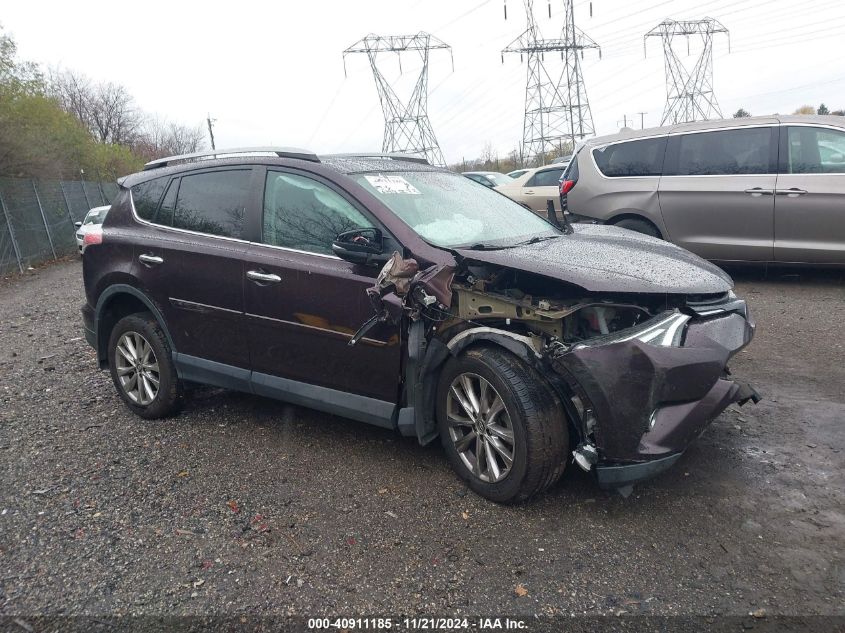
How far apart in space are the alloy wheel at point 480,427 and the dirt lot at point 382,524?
7.8 inches

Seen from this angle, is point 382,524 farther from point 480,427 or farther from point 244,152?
point 244,152

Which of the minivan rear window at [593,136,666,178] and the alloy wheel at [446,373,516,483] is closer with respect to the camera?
the alloy wheel at [446,373,516,483]

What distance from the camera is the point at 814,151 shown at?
22.9ft

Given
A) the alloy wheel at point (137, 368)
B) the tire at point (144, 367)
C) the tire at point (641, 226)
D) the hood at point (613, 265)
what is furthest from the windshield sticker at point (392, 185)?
the tire at point (641, 226)

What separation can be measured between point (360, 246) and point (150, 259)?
1849 mm

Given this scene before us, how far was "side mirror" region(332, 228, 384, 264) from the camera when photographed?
3412 millimetres

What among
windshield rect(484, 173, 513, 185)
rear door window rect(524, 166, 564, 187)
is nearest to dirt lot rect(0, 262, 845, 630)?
rear door window rect(524, 166, 564, 187)

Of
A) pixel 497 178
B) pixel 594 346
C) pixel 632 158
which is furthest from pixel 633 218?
pixel 497 178

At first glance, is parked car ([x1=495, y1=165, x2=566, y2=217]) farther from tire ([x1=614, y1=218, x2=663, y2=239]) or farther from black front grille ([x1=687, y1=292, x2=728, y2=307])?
black front grille ([x1=687, y1=292, x2=728, y2=307])

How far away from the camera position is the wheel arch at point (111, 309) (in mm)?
4639

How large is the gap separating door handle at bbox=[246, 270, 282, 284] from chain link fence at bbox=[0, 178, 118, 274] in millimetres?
14557

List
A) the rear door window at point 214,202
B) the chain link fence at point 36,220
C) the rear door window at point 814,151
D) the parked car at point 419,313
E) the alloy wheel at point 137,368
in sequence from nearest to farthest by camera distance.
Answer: the parked car at point 419,313 → the rear door window at point 214,202 → the alloy wheel at point 137,368 → the rear door window at point 814,151 → the chain link fence at point 36,220

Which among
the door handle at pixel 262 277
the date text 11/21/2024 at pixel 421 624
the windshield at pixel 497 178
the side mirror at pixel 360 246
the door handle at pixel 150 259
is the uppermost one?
the side mirror at pixel 360 246

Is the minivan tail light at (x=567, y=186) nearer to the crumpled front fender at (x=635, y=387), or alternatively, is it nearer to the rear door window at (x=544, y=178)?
the rear door window at (x=544, y=178)
